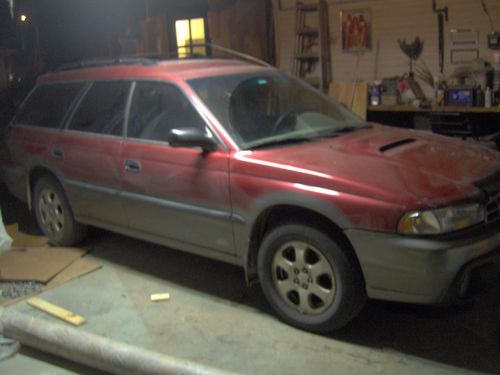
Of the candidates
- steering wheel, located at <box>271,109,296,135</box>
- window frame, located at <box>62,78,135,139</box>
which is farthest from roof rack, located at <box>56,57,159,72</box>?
steering wheel, located at <box>271,109,296,135</box>

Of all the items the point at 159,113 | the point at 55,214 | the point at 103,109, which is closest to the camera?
the point at 159,113

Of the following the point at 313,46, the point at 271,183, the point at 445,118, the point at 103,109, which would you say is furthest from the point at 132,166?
the point at 313,46

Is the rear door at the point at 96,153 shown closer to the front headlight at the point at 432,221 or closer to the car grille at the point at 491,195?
the front headlight at the point at 432,221

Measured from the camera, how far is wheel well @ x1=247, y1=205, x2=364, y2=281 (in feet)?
11.6

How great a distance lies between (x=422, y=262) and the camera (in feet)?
10.4

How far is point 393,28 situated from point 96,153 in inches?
198

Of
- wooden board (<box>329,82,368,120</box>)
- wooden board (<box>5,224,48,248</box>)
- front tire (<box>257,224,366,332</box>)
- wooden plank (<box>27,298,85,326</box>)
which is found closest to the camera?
front tire (<box>257,224,366,332</box>)

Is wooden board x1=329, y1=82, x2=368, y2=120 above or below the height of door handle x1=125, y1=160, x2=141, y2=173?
above

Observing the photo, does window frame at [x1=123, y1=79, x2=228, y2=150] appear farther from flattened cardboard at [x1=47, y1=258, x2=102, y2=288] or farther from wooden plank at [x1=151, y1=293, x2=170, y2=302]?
flattened cardboard at [x1=47, y1=258, x2=102, y2=288]

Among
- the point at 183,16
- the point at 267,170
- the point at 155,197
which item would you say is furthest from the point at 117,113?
the point at 183,16

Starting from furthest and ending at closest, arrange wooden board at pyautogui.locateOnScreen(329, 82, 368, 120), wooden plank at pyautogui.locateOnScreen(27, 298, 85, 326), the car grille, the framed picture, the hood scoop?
the framed picture → wooden board at pyautogui.locateOnScreen(329, 82, 368, 120) → wooden plank at pyautogui.locateOnScreen(27, 298, 85, 326) → the hood scoop → the car grille

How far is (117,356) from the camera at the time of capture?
3.45m

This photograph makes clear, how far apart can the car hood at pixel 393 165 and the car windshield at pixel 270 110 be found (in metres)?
0.20

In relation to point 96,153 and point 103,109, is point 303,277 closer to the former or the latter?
point 96,153
